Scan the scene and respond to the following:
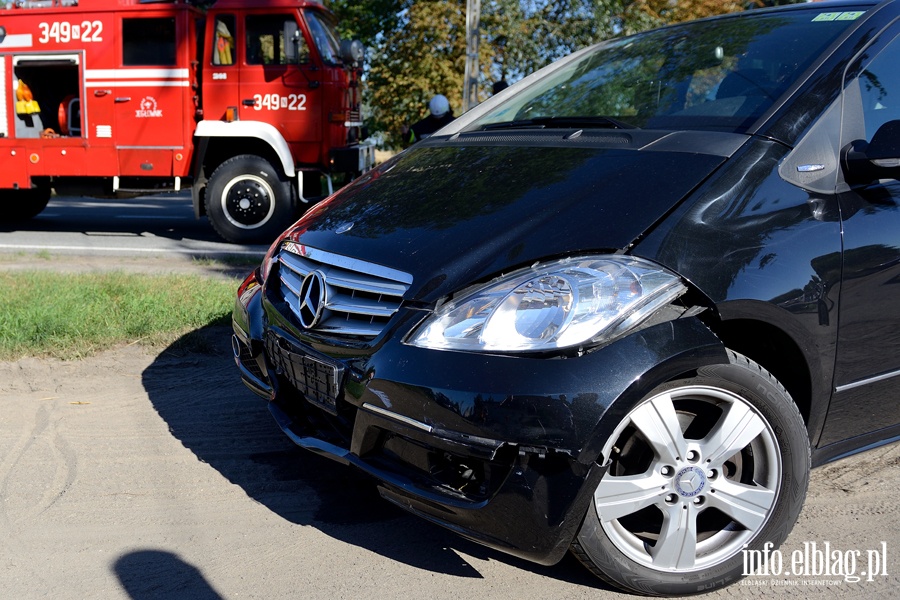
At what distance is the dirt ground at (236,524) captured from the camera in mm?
2732

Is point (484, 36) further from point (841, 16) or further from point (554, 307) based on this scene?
point (554, 307)

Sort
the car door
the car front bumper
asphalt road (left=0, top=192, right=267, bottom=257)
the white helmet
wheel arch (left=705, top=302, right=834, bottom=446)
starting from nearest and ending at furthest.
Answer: the car front bumper < wheel arch (left=705, top=302, right=834, bottom=446) < the car door < asphalt road (left=0, top=192, right=267, bottom=257) < the white helmet

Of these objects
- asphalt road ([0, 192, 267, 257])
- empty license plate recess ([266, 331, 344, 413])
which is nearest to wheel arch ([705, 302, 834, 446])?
empty license plate recess ([266, 331, 344, 413])

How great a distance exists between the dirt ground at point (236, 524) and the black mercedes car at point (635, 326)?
0.28m

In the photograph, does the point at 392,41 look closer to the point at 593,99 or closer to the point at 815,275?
the point at 593,99

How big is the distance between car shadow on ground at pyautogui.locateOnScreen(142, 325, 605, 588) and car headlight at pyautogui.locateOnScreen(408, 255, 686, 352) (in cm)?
67

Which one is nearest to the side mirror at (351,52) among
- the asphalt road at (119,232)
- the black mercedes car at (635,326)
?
the asphalt road at (119,232)

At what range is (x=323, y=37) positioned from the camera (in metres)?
10.4

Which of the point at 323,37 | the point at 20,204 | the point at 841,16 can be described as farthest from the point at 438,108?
the point at 841,16

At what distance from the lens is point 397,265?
2805 mm

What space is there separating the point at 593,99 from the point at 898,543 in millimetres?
2023

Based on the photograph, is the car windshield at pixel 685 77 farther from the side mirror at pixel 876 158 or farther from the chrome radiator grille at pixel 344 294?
the chrome radiator grille at pixel 344 294

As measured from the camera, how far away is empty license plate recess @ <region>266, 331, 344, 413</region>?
2.77 m

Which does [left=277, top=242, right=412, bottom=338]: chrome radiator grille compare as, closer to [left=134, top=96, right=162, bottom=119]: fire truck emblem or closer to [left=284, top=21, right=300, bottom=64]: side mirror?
[left=284, top=21, right=300, bottom=64]: side mirror
